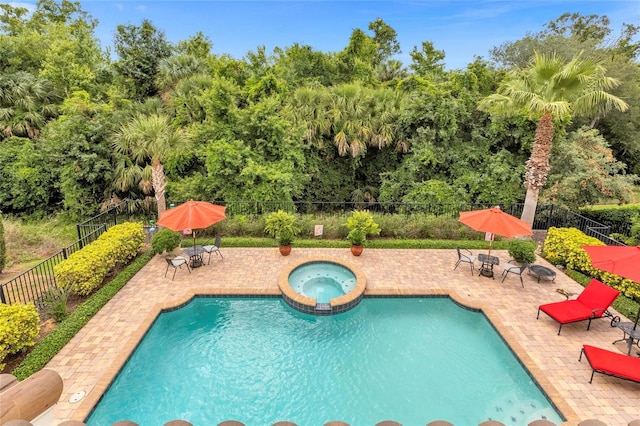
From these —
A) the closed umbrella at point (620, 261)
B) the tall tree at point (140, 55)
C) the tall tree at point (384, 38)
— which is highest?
the tall tree at point (384, 38)

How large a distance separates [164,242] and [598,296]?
13192 millimetres

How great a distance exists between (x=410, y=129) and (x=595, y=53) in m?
17.8

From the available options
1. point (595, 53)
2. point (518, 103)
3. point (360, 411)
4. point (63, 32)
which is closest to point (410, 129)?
point (518, 103)

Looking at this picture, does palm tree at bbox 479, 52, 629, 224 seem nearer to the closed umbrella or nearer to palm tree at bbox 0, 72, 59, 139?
the closed umbrella

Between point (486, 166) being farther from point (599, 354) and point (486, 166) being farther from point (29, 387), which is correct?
point (29, 387)

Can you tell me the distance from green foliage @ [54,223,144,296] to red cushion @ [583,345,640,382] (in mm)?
12264

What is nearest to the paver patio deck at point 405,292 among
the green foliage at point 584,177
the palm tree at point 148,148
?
the palm tree at point 148,148

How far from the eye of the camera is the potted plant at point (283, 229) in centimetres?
1267

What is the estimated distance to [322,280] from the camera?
11312 millimetres

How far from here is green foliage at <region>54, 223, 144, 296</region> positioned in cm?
923

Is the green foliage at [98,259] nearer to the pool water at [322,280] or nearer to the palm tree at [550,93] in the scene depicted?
the pool water at [322,280]

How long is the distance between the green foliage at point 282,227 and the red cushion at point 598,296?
8907mm

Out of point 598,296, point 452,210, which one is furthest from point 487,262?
point 452,210

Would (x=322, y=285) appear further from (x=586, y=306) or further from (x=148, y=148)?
(x=148, y=148)
